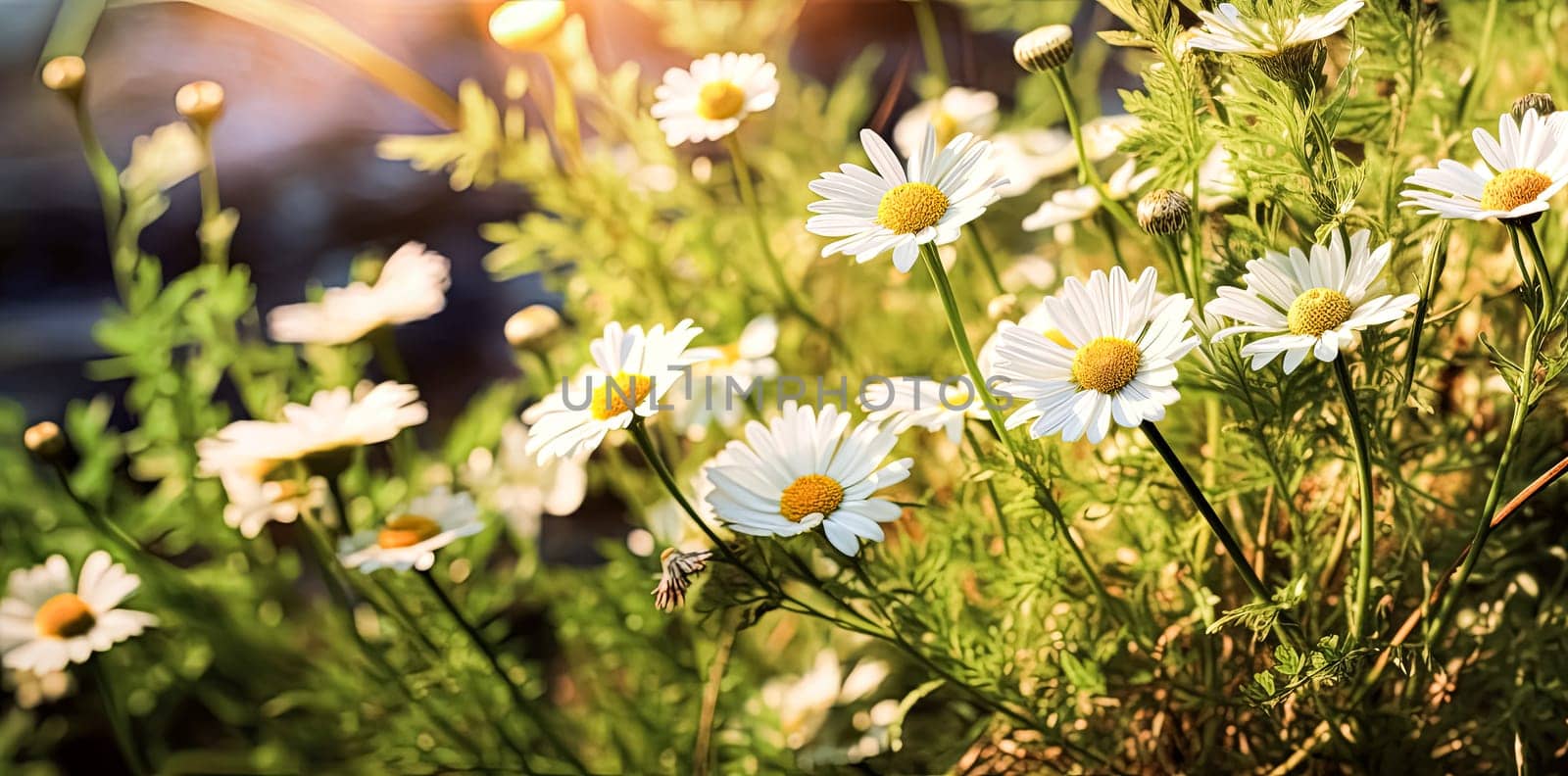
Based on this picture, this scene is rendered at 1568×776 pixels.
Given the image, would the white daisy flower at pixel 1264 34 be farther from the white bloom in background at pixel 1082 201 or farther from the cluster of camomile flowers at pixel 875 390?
the white bloom in background at pixel 1082 201

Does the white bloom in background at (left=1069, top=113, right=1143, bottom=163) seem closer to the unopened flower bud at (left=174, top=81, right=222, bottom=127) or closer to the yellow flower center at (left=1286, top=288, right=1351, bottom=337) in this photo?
the yellow flower center at (left=1286, top=288, right=1351, bottom=337)

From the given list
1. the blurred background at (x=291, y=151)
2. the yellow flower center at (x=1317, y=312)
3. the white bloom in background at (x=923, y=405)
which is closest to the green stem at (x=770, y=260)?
the white bloom in background at (x=923, y=405)

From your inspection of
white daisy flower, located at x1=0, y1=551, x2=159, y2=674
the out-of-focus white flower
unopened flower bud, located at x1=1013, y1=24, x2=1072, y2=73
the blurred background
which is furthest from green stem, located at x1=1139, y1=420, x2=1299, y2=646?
the blurred background

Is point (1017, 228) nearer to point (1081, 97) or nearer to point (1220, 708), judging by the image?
point (1081, 97)

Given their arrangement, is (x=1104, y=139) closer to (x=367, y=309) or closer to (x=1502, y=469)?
(x=1502, y=469)

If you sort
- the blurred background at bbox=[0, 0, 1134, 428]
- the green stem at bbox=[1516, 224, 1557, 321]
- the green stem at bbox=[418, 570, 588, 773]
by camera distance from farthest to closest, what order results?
the blurred background at bbox=[0, 0, 1134, 428] → the green stem at bbox=[418, 570, 588, 773] → the green stem at bbox=[1516, 224, 1557, 321]

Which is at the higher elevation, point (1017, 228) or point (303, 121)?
point (1017, 228)

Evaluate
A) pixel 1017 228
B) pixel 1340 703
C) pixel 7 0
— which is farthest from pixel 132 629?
pixel 7 0
